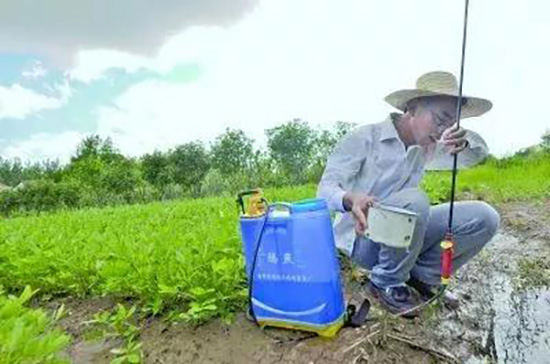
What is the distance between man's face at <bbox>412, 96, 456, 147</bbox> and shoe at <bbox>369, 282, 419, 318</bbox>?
2.67 feet

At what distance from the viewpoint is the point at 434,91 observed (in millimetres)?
3008

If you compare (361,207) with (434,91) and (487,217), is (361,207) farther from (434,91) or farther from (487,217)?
(487,217)

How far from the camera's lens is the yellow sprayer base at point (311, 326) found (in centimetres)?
265

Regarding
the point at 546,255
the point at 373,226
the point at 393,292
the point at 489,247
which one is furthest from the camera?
the point at 489,247

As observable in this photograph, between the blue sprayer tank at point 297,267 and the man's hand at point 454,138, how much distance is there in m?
0.80

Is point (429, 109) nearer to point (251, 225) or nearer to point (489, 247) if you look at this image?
point (251, 225)

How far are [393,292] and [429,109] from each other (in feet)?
3.22

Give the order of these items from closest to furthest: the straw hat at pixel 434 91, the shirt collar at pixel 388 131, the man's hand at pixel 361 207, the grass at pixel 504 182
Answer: the man's hand at pixel 361 207 < the straw hat at pixel 434 91 < the shirt collar at pixel 388 131 < the grass at pixel 504 182

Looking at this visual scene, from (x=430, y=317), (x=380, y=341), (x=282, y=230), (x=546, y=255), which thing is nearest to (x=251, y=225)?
(x=282, y=230)

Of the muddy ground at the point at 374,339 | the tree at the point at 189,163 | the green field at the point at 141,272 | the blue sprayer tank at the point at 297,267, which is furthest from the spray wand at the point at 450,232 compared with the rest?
the tree at the point at 189,163

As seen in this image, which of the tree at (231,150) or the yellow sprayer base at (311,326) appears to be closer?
the yellow sprayer base at (311,326)

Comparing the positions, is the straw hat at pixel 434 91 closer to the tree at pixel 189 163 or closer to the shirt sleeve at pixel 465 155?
the shirt sleeve at pixel 465 155

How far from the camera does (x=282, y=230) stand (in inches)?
101

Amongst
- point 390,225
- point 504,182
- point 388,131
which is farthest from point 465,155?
point 504,182
